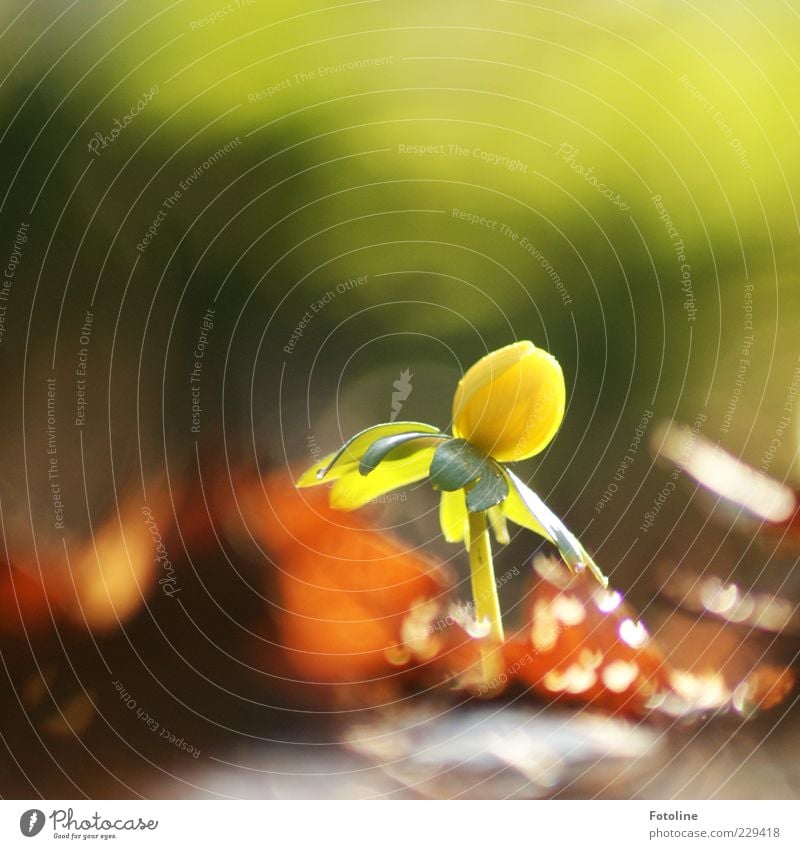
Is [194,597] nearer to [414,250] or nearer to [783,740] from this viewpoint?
[414,250]

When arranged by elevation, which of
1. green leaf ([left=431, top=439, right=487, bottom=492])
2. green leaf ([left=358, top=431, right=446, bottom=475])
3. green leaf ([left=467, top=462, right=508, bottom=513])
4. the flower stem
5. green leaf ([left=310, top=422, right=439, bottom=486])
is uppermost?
green leaf ([left=310, top=422, right=439, bottom=486])

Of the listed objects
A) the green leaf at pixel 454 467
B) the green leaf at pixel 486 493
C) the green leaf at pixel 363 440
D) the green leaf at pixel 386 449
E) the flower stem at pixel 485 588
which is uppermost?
the green leaf at pixel 363 440

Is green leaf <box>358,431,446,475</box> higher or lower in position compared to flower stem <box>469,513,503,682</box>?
higher

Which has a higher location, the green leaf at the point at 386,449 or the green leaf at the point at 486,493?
the green leaf at the point at 386,449

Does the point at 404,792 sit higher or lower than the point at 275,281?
lower

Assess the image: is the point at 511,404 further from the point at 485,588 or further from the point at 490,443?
the point at 485,588

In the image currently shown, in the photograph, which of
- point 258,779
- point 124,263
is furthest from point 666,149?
point 258,779
